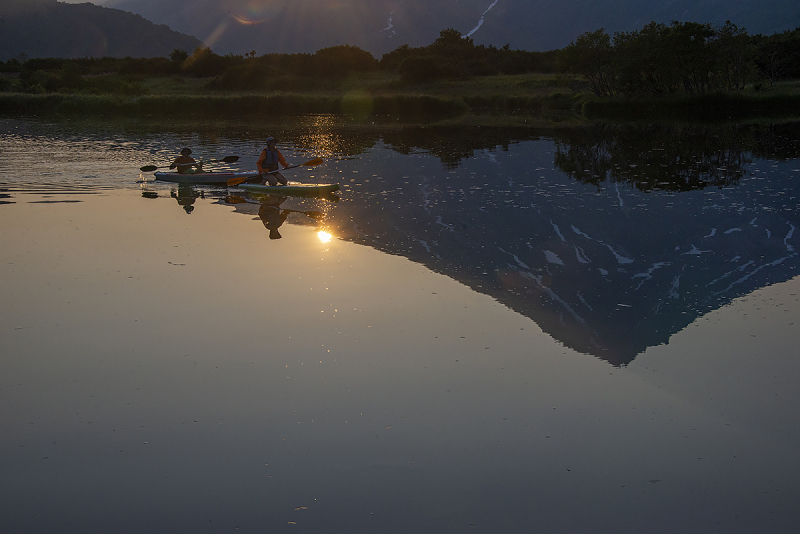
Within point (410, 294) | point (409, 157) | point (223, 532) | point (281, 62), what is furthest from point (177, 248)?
point (281, 62)

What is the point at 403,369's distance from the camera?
629cm

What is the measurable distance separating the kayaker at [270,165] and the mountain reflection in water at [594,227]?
6.55 ft

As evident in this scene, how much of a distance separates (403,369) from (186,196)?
11.9 meters

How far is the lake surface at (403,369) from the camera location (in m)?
4.44

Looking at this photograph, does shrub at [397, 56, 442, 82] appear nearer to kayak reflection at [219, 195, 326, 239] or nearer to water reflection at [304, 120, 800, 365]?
water reflection at [304, 120, 800, 365]

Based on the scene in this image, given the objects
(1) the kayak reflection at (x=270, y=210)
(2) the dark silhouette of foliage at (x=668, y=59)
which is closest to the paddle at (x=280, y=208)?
(1) the kayak reflection at (x=270, y=210)

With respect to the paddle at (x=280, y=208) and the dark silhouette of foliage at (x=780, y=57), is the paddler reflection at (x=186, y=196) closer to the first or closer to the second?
the paddle at (x=280, y=208)

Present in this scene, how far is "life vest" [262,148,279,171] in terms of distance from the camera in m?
17.2

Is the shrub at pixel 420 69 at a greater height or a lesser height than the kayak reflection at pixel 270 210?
greater

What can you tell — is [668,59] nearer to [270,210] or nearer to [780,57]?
[780,57]

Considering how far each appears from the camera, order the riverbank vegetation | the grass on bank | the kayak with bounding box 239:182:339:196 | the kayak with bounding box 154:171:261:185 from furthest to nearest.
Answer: the riverbank vegetation < the grass on bank < the kayak with bounding box 154:171:261:185 < the kayak with bounding box 239:182:339:196

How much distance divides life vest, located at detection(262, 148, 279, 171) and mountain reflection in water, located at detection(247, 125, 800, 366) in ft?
7.18

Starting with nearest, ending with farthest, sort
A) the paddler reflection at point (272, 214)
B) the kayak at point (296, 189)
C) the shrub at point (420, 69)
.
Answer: the paddler reflection at point (272, 214), the kayak at point (296, 189), the shrub at point (420, 69)

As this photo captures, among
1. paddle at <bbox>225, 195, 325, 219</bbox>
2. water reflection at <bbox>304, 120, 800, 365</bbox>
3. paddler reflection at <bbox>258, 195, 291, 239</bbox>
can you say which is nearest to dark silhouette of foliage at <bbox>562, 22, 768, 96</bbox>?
water reflection at <bbox>304, 120, 800, 365</bbox>
